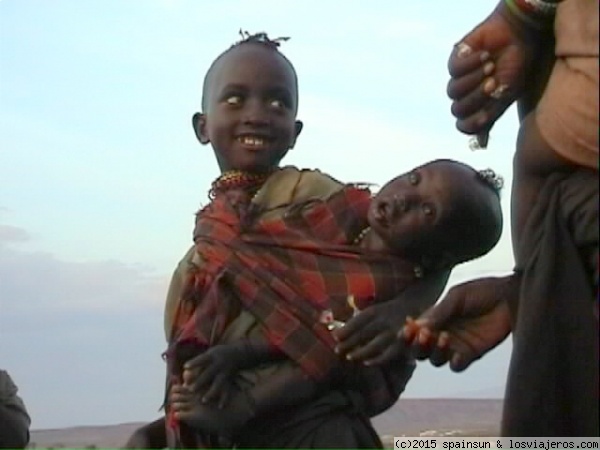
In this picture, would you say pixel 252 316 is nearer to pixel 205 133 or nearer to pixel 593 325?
pixel 205 133

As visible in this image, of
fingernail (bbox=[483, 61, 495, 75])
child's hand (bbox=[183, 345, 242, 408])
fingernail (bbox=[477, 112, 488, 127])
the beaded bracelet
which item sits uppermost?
the beaded bracelet

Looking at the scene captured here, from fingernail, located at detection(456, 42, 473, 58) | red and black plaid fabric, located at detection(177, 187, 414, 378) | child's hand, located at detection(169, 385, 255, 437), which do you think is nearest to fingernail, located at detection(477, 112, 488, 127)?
fingernail, located at detection(456, 42, 473, 58)

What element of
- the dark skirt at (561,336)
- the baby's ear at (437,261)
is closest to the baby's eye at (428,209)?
the baby's ear at (437,261)

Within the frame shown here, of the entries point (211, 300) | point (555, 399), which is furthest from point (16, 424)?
point (555, 399)

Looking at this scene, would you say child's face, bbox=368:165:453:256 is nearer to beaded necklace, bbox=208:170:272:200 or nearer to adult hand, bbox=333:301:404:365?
adult hand, bbox=333:301:404:365

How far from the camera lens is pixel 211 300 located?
2.31 metres

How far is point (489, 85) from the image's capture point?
6.73ft

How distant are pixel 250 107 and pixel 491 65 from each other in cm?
59

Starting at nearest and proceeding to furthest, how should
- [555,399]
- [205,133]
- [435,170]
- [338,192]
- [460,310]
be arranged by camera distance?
[555,399] → [460,310] → [435,170] → [338,192] → [205,133]

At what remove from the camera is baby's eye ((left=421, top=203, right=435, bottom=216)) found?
2.19 meters

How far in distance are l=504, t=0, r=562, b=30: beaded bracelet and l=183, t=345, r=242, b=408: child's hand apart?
30.3 inches

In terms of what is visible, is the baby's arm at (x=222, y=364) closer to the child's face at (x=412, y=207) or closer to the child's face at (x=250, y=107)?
the child's face at (x=412, y=207)

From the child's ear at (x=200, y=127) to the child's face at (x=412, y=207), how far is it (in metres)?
0.47

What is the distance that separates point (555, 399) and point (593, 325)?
12 centimetres
